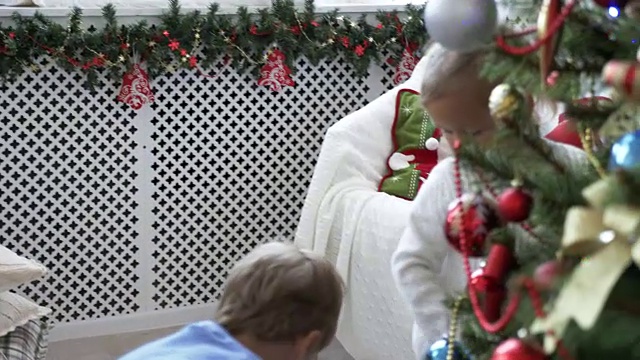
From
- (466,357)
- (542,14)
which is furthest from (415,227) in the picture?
(542,14)

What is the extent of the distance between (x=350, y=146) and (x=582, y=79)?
228 centimetres

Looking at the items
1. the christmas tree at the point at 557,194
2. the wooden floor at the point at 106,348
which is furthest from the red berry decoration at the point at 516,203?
the wooden floor at the point at 106,348

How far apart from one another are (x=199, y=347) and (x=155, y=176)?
2.01 m

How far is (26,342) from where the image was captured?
2344 mm

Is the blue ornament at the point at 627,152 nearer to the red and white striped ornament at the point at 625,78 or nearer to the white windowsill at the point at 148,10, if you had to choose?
the red and white striped ornament at the point at 625,78

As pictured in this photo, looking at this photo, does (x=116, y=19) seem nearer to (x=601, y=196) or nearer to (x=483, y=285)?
(x=483, y=285)

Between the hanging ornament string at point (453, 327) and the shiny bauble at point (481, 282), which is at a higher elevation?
the shiny bauble at point (481, 282)

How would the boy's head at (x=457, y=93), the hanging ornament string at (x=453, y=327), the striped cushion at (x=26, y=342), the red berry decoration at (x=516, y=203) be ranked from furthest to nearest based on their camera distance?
the striped cushion at (x=26, y=342) → the boy's head at (x=457, y=93) → the hanging ornament string at (x=453, y=327) → the red berry decoration at (x=516, y=203)

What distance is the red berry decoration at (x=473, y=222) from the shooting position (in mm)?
944

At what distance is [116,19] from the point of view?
3.16m

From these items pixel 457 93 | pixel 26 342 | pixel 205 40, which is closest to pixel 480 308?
pixel 457 93

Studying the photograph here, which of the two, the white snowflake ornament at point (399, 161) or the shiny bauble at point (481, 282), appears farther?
the white snowflake ornament at point (399, 161)

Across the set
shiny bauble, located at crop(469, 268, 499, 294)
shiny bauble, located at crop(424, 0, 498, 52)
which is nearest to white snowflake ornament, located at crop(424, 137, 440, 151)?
shiny bauble, located at crop(424, 0, 498, 52)

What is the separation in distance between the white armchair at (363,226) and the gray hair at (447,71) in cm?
120
